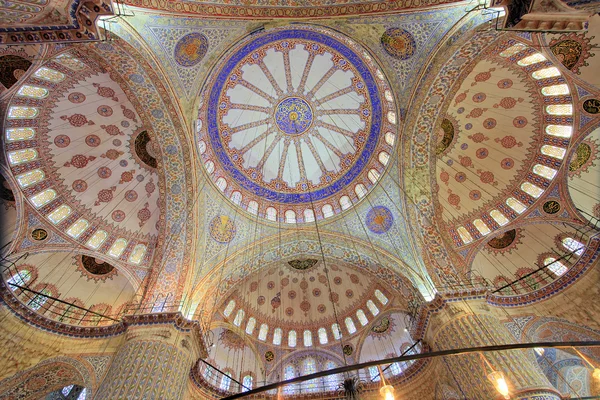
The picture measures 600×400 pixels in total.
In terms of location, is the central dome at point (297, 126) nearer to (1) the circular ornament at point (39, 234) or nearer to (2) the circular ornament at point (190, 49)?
(2) the circular ornament at point (190, 49)

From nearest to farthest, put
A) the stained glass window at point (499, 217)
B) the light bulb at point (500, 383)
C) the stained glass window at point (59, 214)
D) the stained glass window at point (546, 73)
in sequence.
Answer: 1. the light bulb at point (500, 383)
2. the stained glass window at point (546, 73)
3. the stained glass window at point (59, 214)
4. the stained glass window at point (499, 217)

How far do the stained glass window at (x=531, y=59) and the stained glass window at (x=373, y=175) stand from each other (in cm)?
557

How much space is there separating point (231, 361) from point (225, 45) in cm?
1239

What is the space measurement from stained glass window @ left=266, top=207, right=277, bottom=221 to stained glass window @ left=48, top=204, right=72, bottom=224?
272 inches

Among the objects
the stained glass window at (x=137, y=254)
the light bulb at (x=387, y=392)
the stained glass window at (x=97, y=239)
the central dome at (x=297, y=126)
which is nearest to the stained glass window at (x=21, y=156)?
the stained glass window at (x=97, y=239)

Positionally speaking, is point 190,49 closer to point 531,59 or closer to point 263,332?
point 531,59

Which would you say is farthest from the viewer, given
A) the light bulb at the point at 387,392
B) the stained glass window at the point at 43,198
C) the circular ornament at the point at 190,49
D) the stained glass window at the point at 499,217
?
the stained glass window at the point at 499,217

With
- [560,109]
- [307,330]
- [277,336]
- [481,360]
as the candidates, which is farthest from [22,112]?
[560,109]

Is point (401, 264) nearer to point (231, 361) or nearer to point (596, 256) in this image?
point (596, 256)

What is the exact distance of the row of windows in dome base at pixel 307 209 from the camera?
11.4 m

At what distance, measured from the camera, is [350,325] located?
13.5m

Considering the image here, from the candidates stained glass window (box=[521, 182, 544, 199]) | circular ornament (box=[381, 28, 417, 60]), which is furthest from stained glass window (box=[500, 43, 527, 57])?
stained glass window (box=[521, 182, 544, 199])

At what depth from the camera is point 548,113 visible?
9555mm

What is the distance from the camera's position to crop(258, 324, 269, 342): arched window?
43.7ft
